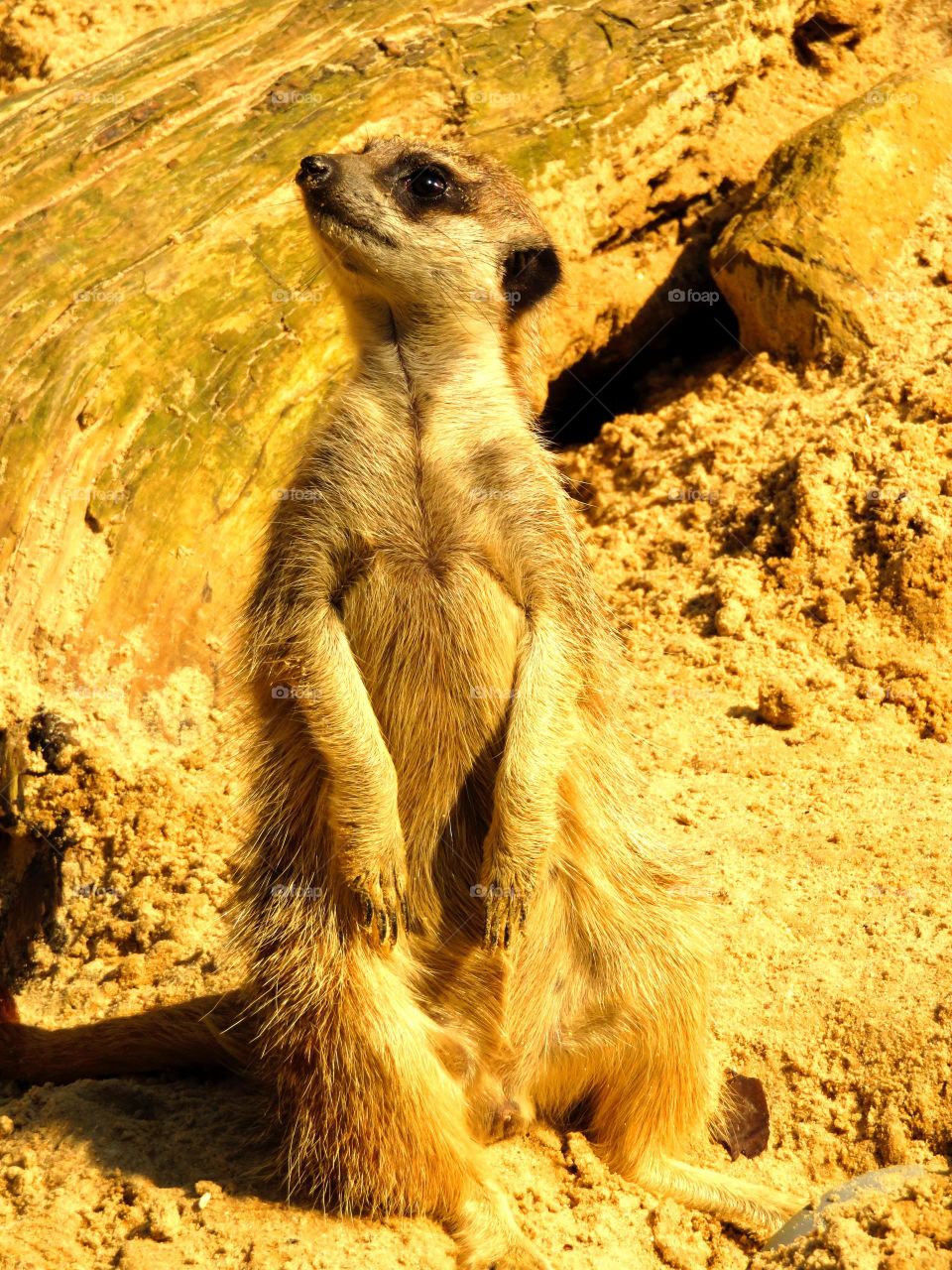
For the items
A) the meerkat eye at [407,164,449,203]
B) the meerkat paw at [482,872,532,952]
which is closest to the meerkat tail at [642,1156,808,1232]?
the meerkat paw at [482,872,532,952]

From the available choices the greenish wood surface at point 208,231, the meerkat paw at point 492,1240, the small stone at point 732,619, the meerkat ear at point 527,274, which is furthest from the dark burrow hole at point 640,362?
the meerkat paw at point 492,1240

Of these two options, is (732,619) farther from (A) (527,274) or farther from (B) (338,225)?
(B) (338,225)

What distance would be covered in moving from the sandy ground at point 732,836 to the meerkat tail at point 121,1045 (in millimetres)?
60

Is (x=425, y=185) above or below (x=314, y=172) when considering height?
below

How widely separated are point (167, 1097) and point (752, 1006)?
56.0 inches

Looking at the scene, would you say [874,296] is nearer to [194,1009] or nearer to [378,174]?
[378,174]

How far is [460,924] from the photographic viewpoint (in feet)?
9.13

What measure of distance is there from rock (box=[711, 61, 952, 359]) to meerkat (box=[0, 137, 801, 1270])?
252 centimetres

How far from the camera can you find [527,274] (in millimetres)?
3219

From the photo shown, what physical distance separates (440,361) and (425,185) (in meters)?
0.47

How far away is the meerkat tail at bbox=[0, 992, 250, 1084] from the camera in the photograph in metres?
3.02

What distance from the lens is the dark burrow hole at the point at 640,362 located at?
18.5 ft

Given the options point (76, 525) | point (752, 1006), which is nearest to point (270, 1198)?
point (752, 1006)

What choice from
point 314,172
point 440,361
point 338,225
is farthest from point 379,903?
point 314,172
